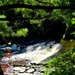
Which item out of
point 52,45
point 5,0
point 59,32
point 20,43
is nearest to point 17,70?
point 52,45

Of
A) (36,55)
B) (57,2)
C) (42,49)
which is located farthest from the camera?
(42,49)

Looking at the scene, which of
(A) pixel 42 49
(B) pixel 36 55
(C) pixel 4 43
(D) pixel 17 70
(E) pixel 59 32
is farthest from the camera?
(E) pixel 59 32

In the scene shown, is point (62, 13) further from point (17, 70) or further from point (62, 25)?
point (62, 25)

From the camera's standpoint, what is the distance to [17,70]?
11.8m

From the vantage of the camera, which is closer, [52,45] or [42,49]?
[42,49]

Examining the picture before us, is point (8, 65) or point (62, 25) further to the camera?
point (62, 25)

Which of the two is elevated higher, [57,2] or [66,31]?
[57,2]

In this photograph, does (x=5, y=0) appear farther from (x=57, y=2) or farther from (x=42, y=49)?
(x=42, y=49)

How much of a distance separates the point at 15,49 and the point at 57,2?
13.3 meters

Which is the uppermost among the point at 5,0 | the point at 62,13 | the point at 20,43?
the point at 5,0

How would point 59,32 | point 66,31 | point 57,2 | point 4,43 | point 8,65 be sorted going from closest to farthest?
point 57,2 < point 8,65 < point 4,43 < point 66,31 < point 59,32

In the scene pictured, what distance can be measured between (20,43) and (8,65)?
6671 millimetres

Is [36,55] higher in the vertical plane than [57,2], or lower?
lower

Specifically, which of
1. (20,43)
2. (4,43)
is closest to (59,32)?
(20,43)
